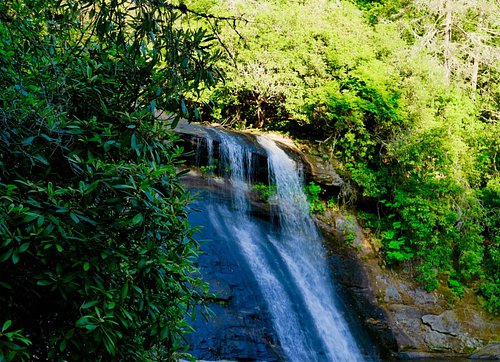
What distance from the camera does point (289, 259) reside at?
1084 cm

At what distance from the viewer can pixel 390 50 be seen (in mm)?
15688

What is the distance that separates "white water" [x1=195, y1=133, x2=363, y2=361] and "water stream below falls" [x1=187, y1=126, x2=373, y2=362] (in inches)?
0.8

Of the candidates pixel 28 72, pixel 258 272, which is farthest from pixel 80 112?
pixel 258 272

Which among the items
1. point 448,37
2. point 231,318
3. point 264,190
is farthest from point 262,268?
point 448,37

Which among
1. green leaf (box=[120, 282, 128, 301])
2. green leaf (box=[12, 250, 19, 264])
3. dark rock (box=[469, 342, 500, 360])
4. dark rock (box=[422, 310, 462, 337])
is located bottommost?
dark rock (box=[469, 342, 500, 360])

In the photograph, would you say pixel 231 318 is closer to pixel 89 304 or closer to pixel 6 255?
pixel 89 304

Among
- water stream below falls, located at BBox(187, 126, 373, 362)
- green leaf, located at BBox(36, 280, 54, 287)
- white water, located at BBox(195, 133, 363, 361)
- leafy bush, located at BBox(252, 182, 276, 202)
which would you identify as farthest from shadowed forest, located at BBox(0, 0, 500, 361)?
leafy bush, located at BBox(252, 182, 276, 202)

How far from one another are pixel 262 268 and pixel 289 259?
104cm

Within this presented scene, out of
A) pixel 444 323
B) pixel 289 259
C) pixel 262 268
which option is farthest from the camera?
pixel 444 323

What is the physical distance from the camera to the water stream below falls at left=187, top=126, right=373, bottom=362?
877 centimetres

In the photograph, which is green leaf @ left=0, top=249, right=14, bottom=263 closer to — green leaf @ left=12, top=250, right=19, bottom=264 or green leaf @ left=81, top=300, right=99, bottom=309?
green leaf @ left=12, top=250, right=19, bottom=264

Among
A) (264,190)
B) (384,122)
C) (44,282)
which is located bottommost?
(264,190)

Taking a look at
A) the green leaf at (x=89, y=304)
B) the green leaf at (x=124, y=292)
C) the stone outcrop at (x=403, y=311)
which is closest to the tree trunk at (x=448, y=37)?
the stone outcrop at (x=403, y=311)

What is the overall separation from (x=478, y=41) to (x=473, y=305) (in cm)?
987
